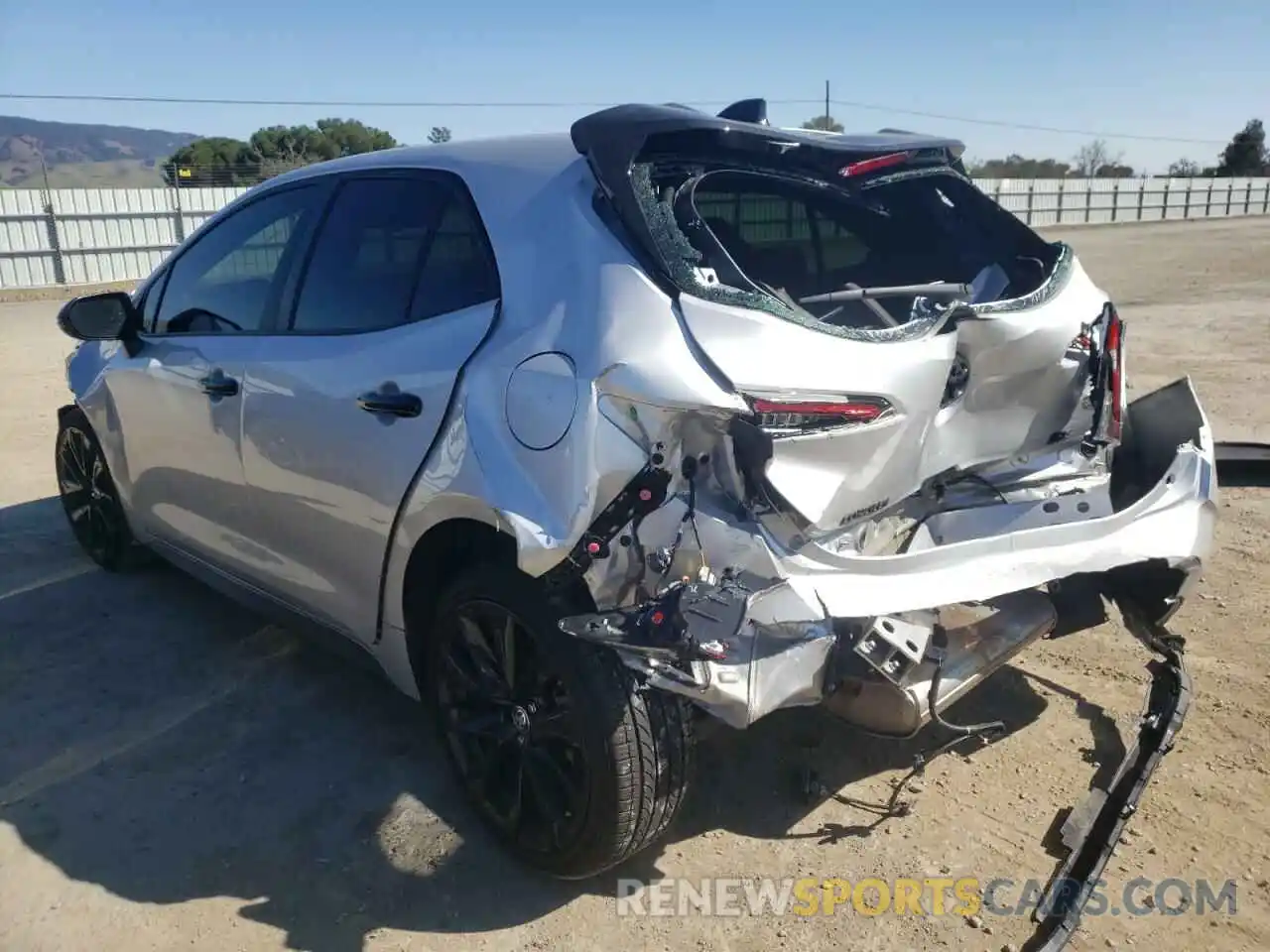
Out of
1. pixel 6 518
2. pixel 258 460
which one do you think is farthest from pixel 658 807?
pixel 6 518

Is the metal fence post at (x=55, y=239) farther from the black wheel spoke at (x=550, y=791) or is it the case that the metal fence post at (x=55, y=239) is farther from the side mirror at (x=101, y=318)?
the black wheel spoke at (x=550, y=791)

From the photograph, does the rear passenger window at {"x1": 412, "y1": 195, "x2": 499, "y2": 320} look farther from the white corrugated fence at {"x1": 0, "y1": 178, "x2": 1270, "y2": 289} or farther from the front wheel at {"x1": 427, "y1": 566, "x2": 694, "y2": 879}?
the white corrugated fence at {"x1": 0, "y1": 178, "x2": 1270, "y2": 289}

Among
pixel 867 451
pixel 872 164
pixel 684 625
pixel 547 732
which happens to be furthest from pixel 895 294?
pixel 547 732

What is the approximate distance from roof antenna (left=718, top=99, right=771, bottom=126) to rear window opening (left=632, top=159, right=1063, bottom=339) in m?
0.16

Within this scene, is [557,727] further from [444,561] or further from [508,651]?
[444,561]

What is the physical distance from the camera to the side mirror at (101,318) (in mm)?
3973

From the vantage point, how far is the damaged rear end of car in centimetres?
222

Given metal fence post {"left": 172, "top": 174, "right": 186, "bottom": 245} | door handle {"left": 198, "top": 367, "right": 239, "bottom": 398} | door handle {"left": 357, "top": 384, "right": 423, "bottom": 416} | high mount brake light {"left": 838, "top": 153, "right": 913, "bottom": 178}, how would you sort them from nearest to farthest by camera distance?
door handle {"left": 357, "top": 384, "right": 423, "bottom": 416} < high mount brake light {"left": 838, "top": 153, "right": 913, "bottom": 178} < door handle {"left": 198, "top": 367, "right": 239, "bottom": 398} < metal fence post {"left": 172, "top": 174, "right": 186, "bottom": 245}

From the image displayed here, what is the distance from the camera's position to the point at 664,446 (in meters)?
2.23

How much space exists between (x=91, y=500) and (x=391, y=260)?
2.77 m

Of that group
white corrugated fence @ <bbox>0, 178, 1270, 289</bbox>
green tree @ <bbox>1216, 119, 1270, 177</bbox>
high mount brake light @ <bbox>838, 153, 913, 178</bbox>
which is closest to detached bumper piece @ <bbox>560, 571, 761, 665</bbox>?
high mount brake light @ <bbox>838, 153, 913, 178</bbox>

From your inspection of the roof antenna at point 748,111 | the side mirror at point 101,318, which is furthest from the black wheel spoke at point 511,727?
the side mirror at point 101,318

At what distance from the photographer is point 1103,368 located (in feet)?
10.2

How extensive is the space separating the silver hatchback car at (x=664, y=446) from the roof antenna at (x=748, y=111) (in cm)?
2
